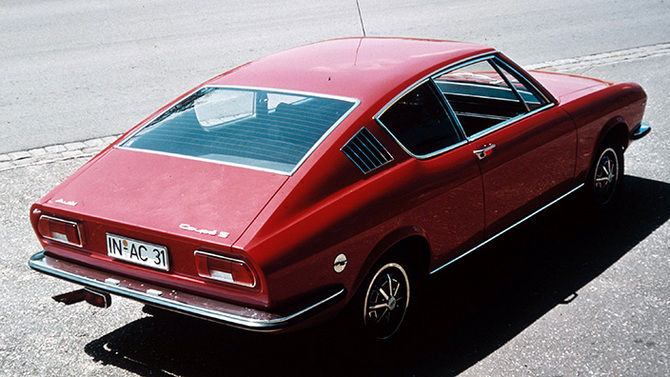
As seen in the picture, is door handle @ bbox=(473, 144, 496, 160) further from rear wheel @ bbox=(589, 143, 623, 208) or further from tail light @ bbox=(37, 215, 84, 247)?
tail light @ bbox=(37, 215, 84, 247)

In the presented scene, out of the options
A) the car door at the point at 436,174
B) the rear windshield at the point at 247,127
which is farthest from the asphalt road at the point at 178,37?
the car door at the point at 436,174

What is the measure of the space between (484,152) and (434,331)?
108 centimetres

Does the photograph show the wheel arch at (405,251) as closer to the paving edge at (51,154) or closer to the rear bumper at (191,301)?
the rear bumper at (191,301)

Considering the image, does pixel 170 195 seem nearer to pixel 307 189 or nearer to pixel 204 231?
pixel 204 231

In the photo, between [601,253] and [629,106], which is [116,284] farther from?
[629,106]

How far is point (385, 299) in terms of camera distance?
395 centimetres

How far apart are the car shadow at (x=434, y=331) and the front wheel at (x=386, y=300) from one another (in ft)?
0.30

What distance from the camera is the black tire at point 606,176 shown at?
5.62 meters

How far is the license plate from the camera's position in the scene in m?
3.52

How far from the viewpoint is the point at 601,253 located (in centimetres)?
524

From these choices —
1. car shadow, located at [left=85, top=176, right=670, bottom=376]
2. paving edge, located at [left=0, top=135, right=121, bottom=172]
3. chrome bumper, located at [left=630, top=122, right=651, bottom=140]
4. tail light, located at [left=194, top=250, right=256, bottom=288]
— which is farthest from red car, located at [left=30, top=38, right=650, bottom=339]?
paving edge, located at [left=0, top=135, right=121, bottom=172]

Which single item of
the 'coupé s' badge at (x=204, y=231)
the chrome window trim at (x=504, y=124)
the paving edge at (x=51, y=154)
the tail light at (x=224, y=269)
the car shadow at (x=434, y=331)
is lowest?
the car shadow at (x=434, y=331)

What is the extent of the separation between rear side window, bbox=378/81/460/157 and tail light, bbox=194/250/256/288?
1.16 meters

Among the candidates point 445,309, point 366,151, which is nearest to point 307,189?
point 366,151
